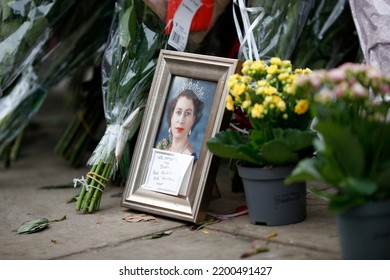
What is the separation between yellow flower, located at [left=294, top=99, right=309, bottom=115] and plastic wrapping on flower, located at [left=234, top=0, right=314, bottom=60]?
0.44 m

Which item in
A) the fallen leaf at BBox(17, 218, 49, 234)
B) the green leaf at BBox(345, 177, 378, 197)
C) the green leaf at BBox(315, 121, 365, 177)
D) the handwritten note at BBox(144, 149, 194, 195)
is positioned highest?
the green leaf at BBox(315, 121, 365, 177)

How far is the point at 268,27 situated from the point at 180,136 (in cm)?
59

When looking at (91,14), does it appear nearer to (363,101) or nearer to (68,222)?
(68,222)

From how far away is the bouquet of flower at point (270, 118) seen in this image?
7.36 feet

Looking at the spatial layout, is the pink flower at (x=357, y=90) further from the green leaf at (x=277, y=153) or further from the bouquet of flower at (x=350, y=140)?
the green leaf at (x=277, y=153)

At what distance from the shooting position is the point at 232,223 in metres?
2.50

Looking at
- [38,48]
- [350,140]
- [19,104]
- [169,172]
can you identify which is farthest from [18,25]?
[350,140]

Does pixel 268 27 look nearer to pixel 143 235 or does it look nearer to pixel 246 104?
pixel 246 104

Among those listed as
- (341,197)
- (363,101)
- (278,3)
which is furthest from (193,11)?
(341,197)

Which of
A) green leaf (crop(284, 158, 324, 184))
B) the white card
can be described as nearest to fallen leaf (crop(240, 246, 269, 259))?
green leaf (crop(284, 158, 324, 184))

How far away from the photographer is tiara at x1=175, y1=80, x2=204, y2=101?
262cm

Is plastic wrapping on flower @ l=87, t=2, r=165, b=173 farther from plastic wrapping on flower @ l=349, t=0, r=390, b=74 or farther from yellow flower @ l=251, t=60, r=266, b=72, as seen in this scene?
plastic wrapping on flower @ l=349, t=0, r=390, b=74

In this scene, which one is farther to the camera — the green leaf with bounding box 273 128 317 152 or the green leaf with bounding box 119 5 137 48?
the green leaf with bounding box 119 5 137 48
